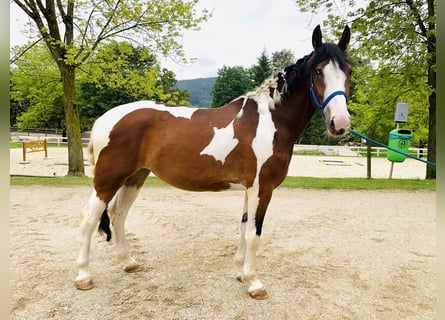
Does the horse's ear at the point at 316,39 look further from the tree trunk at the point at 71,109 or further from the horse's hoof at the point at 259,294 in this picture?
the tree trunk at the point at 71,109

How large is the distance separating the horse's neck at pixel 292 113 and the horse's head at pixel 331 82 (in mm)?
199

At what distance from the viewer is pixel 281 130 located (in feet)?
9.41

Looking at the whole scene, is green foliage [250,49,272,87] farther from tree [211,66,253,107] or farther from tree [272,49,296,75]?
tree [272,49,296,75]

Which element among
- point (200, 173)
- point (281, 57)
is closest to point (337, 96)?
point (200, 173)

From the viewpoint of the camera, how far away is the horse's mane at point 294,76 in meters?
2.47

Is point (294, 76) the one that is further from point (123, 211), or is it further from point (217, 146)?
point (123, 211)

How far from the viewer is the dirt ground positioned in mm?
2699

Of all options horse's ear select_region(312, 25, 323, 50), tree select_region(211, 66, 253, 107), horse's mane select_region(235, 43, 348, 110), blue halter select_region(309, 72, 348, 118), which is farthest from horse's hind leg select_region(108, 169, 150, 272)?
tree select_region(211, 66, 253, 107)

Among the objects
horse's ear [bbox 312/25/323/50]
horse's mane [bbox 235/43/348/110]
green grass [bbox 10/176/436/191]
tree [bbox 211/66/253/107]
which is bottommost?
green grass [bbox 10/176/436/191]

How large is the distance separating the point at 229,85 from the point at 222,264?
147 feet

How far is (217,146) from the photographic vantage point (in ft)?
9.47

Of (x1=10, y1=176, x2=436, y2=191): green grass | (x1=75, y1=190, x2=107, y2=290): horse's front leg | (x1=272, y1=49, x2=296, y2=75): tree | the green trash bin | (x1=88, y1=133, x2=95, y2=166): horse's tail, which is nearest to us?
(x1=75, y1=190, x2=107, y2=290): horse's front leg

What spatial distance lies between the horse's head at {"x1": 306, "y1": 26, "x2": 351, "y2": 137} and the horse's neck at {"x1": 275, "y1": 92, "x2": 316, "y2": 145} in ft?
0.65

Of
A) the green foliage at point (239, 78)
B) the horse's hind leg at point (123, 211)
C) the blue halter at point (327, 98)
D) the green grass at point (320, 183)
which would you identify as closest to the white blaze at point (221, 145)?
the blue halter at point (327, 98)
